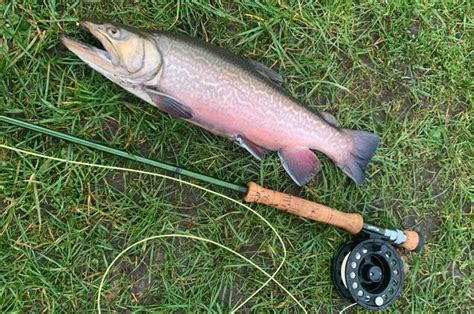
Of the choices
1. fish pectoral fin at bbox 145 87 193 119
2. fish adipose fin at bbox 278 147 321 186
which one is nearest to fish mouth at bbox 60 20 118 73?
fish pectoral fin at bbox 145 87 193 119

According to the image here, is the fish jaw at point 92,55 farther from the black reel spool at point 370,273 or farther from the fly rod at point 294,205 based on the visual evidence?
the black reel spool at point 370,273

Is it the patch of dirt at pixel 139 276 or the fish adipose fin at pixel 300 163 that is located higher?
the fish adipose fin at pixel 300 163

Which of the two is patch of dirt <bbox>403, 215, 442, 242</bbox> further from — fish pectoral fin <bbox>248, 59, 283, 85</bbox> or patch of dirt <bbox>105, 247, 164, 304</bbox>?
patch of dirt <bbox>105, 247, 164, 304</bbox>

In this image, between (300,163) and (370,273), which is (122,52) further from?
(370,273)

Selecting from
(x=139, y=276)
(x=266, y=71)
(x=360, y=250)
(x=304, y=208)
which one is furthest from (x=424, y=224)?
(x=139, y=276)

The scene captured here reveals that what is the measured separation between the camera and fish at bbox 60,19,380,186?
2.57 meters

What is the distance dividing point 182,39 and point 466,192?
2.01 meters

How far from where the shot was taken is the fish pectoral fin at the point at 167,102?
8.63 ft

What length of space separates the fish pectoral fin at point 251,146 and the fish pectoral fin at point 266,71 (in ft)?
1.18

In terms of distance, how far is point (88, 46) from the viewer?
2586 mm

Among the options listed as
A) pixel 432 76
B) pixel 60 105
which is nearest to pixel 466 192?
pixel 432 76

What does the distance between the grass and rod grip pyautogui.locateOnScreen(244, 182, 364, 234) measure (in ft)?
0.54

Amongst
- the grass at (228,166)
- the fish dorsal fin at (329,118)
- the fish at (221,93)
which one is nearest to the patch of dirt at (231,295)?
the grass at (228,166)

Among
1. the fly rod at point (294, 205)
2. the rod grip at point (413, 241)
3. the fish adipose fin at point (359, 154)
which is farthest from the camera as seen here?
the rod grip at point (413, 241)
